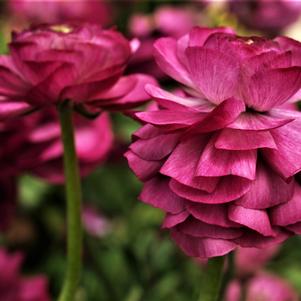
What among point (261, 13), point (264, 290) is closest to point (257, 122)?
point (264, 290)

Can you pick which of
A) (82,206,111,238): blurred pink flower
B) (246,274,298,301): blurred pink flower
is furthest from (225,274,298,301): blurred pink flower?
(82,206,111,238): blurred pink flower

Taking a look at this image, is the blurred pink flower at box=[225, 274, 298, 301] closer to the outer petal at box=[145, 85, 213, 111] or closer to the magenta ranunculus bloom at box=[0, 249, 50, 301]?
the magenta ranunculus bloom at box=[0, 249, 50, 301]

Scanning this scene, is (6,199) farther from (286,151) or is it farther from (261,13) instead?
(261,13)

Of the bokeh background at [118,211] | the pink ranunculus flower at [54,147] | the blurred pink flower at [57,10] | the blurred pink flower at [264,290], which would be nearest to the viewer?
the pink ranunculus flower at [54,147]

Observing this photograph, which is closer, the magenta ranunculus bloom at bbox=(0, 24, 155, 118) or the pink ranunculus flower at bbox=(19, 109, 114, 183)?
the magenta ranunculus bloom at bbox=(0, 24, 155, 118)

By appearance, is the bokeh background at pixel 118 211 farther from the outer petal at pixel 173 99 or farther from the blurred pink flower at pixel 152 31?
the outer petal at pixel 173 99

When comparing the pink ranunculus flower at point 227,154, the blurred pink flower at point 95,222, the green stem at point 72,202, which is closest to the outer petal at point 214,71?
the pink ranunculus flower at point 227,154

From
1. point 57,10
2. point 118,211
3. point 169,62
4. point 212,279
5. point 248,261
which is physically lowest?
point 118,211
